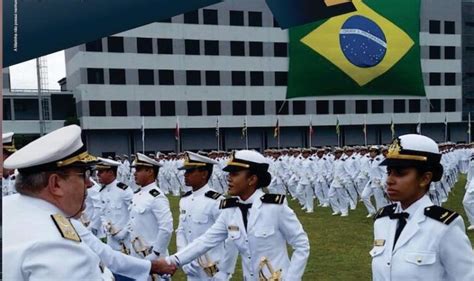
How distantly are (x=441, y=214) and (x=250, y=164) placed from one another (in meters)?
1.90

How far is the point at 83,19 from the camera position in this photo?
2078 millimetres

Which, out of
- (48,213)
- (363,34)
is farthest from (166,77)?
(48,213)

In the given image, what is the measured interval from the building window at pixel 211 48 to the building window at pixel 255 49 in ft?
8.73

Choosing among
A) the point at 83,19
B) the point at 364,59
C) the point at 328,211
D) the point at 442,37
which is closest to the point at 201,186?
the point at 364,59

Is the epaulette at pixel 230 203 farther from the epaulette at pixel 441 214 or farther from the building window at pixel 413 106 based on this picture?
the building window at pixel 413 106

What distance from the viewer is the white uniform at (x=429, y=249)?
2893mm

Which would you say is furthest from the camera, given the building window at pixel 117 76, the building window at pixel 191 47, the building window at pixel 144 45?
the building window at pixel 191 47

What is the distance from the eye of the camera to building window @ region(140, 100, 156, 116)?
38844 millimetres

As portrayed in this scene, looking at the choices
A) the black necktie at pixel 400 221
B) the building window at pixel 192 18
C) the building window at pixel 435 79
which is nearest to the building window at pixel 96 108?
the building window at pixel 192 18

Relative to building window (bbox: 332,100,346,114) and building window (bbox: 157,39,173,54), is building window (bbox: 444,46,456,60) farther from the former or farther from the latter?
building window (bbox: 157,39,173,54)

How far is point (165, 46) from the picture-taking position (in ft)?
129

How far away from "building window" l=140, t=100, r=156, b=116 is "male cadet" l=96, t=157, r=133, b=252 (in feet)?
102

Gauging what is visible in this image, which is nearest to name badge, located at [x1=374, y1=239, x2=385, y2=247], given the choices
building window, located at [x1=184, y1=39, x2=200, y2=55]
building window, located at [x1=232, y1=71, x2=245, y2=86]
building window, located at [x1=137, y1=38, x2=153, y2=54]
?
building window, located at [x1=137, y1=38, x2=153, y2=54]

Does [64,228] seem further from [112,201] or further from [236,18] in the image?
[236,18]
